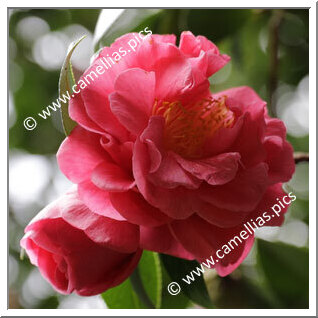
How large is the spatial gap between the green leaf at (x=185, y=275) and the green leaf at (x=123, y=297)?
0.09m

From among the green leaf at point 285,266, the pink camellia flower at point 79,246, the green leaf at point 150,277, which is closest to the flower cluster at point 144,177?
the pink camellia flower at point 79,246

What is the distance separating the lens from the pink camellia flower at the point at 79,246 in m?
0.60

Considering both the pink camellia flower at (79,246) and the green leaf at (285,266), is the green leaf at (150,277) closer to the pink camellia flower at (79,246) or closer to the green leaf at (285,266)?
the pink camellia flower at (79,246)

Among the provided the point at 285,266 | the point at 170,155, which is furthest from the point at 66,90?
the point at 285,266

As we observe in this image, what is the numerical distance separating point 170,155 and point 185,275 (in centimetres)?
23

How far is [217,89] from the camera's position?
1371mm

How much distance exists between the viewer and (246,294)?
1.22 m

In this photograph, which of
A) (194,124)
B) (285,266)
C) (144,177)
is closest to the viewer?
(144,177)

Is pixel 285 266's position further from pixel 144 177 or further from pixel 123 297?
pixel 144 177

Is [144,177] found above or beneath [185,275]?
above

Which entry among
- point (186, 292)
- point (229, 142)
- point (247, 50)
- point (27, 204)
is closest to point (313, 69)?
point (229, 142)

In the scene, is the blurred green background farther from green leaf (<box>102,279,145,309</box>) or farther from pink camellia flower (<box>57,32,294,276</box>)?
pink camellia flower (<box>57,32,294,276</box>)

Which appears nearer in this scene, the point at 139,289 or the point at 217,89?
the point at 139,289

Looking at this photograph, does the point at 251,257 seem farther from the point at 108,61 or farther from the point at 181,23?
the point at 108,61
